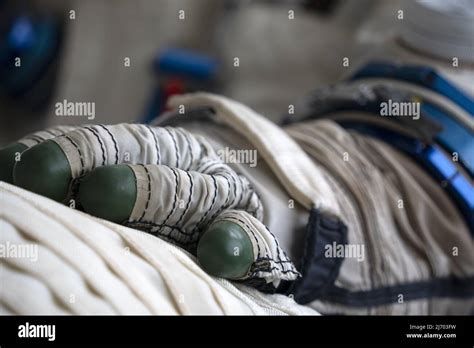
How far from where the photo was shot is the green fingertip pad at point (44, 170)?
0.33 m

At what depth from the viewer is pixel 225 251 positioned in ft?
1.12

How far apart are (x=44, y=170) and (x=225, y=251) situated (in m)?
0.09

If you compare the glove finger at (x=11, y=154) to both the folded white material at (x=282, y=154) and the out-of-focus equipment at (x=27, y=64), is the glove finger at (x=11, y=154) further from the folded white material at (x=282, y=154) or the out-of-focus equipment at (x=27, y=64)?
the out-of-focus equipment at (x=27, y=64)

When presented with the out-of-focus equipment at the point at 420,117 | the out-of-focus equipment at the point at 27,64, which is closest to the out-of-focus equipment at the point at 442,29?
the out-of-focus equipment at the point at 420,117

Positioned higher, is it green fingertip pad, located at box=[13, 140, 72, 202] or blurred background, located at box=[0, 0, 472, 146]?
blurred background, located at box=[0, 0, 472, 146]

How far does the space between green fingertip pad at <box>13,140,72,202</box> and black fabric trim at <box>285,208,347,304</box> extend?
148 mm

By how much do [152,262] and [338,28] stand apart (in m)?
0.72

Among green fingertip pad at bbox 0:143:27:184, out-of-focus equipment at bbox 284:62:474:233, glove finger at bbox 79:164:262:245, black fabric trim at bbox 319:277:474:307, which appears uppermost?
out-of-focus equipment at bbox 284:62:474:233

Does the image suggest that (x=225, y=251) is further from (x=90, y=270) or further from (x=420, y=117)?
(x=420, y=117)

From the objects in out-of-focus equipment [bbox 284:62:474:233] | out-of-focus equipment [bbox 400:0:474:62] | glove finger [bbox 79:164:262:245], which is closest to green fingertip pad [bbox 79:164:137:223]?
glove finger [bbox 79:164:262:245]

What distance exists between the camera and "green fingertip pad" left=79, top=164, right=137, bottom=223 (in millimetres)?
328

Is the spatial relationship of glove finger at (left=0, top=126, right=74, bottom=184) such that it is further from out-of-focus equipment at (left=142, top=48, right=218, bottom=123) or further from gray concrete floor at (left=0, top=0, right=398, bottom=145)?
out-of-focus equipment at (left=142, top=48, right=218, bottom=123)

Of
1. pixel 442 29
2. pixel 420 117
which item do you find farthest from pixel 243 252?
pixel 442 29

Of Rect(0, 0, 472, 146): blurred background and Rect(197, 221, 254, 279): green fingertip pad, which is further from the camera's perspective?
Rect(0, 0, 472, 146): blurred background
